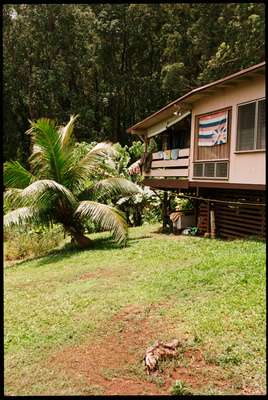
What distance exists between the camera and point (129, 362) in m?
6.28

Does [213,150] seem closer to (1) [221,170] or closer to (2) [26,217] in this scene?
(1) [221,170]

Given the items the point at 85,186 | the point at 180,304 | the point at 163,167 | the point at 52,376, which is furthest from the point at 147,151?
the point at 52,376

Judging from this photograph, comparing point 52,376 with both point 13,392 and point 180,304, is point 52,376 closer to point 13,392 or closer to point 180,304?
point 13,392

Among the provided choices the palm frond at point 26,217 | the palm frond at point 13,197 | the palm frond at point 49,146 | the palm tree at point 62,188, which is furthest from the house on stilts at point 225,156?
the palm frond at point 13,197

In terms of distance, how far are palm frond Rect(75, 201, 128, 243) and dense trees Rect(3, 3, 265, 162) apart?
18.1m

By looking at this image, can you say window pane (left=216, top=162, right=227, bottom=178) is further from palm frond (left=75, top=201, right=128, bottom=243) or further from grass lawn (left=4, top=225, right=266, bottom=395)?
palm frond (left=75, top=201, right=128, bottom=243)

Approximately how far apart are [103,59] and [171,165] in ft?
76.5

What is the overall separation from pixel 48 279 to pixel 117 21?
2818 centimetres

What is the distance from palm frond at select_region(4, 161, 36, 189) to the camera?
1553 cm

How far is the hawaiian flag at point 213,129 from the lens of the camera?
12.9 m

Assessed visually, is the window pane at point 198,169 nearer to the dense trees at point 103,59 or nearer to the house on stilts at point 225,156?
the house on stilts at point 225,156

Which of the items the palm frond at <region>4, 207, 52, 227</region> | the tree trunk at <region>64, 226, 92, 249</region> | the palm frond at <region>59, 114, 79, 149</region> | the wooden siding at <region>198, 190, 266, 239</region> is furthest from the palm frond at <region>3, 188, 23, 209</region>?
the wooden siding at <region>198, 190, 266, 239</region>

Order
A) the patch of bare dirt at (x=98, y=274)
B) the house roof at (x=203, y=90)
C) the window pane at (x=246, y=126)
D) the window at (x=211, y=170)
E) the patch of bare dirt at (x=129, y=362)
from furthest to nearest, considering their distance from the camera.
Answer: the window at (x=211, y=170), the window pane at (x=246, y=126), the patch of bare dirt at (x=98, y=274), the house roof at (x=203, y=90), the patch of bare dirt at (x=129, y=362)

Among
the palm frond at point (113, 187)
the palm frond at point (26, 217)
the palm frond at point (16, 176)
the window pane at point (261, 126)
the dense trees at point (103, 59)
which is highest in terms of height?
the dense trees at point (103, 59)
